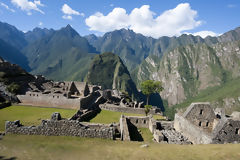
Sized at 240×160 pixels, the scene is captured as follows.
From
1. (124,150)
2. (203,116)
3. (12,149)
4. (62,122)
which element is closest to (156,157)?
(124,150)

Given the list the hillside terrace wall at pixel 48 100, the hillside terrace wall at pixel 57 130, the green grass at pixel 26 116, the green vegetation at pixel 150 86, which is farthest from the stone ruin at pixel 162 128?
the green vegetation at pixel 150 86

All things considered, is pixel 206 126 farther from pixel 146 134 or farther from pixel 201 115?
pixel 146 134

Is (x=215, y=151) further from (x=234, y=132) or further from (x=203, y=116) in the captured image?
(x=203, y=116)

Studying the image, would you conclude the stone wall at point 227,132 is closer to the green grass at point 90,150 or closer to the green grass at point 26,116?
the green grass at point 90,150

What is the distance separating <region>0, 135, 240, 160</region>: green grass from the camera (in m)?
11.4

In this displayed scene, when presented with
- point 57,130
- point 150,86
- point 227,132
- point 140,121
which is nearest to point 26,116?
point 57,130

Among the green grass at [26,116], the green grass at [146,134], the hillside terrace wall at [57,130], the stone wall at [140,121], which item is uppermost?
the hillside terrace wall at [57,130]

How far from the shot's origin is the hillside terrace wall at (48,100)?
116 feet

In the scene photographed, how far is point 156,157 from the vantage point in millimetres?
12086

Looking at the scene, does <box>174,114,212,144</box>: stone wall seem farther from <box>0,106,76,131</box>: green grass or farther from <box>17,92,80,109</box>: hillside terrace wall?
<box>17,92,80,109</box>: hillside terrace wall

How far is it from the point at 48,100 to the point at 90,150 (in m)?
27.7

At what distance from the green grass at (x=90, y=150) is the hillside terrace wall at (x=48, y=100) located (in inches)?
845

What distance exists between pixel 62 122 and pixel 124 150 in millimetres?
6323

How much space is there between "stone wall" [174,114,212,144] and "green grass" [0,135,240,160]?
14.0 feet
